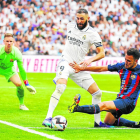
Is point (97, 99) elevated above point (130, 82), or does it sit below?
below

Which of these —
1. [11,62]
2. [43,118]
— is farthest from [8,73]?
[43,118]

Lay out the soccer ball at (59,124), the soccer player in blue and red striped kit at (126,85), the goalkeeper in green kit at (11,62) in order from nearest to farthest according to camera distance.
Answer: the soccer ball at (59,124)
the soccer player in blue and red striped kit at (126,85)
the goalkeeper in green kit at (11,62)

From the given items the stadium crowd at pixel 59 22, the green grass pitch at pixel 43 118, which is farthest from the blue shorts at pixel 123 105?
the stadium crowd at pixel 59 22

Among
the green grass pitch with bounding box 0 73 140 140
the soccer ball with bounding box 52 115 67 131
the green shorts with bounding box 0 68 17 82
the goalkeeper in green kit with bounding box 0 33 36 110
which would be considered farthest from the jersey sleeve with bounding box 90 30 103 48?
the green shorts with bounding box 0 68 17 82

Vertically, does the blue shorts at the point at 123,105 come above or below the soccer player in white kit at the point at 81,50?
below

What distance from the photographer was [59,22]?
27.4 metres

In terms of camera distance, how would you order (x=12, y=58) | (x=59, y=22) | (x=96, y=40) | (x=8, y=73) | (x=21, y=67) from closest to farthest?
1. (x=96, y=40)
2. (x=21, y=67)
3. (x=12, y=58)
4. (x=8, y=73)
5. (x=59, y=22)

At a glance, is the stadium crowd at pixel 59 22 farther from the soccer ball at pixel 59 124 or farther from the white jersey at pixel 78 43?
the soccer ball at pixel 59 124

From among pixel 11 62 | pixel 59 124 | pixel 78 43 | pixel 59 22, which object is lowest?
pixel 59 124

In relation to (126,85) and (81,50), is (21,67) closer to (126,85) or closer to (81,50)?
(81,50)

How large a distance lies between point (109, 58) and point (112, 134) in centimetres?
1825

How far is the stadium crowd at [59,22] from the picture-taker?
24.9 m

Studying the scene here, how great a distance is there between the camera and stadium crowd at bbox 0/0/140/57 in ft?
81.6

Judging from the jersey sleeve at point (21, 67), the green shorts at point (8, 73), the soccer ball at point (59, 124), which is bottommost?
the soccer ball at point (59, 124)
